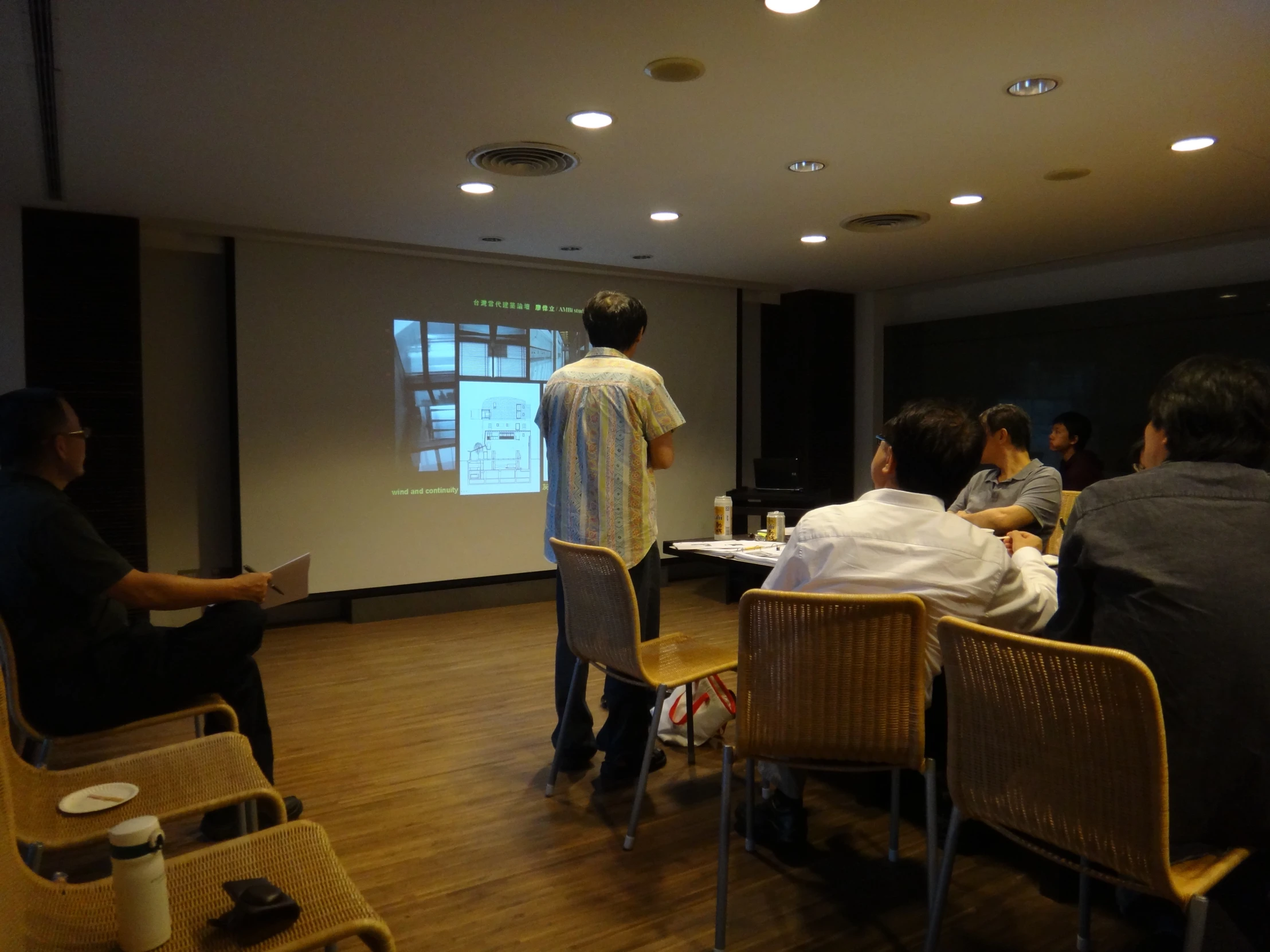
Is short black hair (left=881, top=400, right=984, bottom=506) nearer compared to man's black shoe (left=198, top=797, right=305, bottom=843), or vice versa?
short black hair (left=881, top=400, right=984, bottom=506)

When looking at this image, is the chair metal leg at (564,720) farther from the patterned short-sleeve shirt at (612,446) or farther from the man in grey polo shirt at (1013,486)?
the man in grey polo shirt at (1013,486)

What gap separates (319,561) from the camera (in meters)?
5.45

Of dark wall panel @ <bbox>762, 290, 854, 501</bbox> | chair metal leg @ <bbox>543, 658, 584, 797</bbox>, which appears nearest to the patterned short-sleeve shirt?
chair metal leg @ <bbox>543, 658, 584, 797</bbox>

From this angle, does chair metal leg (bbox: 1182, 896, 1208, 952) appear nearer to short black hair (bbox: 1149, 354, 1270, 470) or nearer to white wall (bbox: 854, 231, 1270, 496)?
short black hair (bbox: 1149, 354, 1270, 470)

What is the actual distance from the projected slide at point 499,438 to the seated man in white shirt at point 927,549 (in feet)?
13.3

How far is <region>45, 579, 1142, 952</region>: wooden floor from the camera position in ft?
6.80

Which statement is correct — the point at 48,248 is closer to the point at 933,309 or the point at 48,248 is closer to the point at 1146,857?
the point at 1146,857

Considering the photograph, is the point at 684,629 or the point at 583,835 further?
the point at 684,629

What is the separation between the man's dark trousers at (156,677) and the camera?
2.14 m

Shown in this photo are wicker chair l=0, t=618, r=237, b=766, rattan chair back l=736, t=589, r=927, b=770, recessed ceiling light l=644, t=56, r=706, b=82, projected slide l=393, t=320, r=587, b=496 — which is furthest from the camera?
projected slide l=393, t=320, r=587, b=496

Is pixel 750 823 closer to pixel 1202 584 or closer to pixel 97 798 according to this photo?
pixel 1202 584

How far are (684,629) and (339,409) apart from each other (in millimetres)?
2596

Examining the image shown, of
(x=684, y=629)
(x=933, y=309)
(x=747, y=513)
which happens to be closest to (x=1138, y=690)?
(x=684, y=629)

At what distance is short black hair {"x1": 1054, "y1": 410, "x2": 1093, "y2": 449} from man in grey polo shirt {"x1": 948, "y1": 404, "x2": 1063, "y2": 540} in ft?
7.79
